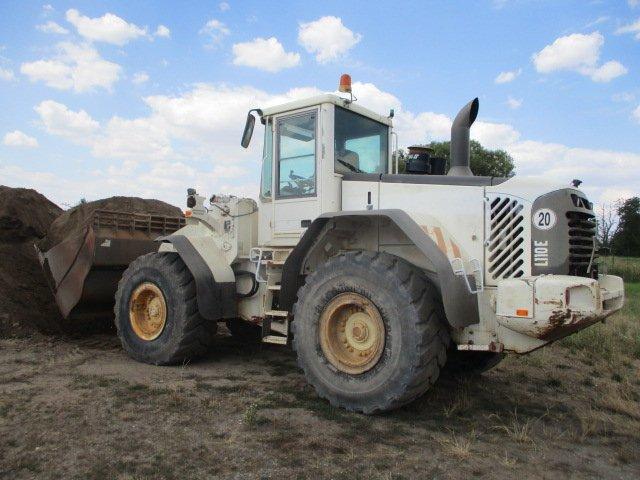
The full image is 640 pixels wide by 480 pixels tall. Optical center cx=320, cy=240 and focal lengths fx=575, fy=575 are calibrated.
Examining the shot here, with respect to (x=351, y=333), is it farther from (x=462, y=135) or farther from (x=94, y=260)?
(x=94, y=260)

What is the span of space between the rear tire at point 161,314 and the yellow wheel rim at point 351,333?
1.96 metres

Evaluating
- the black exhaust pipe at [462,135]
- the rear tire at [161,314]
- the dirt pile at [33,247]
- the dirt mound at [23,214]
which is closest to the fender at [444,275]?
the black exhaust pipe at [462,135]

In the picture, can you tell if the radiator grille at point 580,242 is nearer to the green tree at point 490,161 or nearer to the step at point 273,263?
the step at point 273,263

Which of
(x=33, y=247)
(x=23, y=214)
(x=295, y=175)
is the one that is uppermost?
(x=295, y=175)

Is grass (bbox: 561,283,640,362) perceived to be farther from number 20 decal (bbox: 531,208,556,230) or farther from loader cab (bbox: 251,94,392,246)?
loader cab (bbox: 251,94,392,246)

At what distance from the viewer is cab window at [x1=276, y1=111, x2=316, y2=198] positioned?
5883 millimetres

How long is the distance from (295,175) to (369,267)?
5.60 ft

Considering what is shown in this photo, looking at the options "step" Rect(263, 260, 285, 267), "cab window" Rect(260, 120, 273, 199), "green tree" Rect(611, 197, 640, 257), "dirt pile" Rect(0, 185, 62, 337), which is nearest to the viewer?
"step" Rect(263, 260, 285, 267)

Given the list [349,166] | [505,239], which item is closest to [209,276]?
→ [349,166]

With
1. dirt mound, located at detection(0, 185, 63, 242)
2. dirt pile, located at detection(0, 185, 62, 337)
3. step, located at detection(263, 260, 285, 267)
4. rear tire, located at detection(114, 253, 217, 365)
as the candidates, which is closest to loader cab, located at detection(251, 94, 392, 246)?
step, located at detection(263, 260, 285, 267)

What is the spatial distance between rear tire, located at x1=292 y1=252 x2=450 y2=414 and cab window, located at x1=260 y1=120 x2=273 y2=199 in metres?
1.58

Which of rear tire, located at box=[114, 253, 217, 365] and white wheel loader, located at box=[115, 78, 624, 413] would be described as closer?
white wheel loader, located at box=[115, 78, 624, 413]

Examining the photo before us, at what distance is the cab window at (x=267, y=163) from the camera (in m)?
6.35

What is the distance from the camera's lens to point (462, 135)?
5770mm
